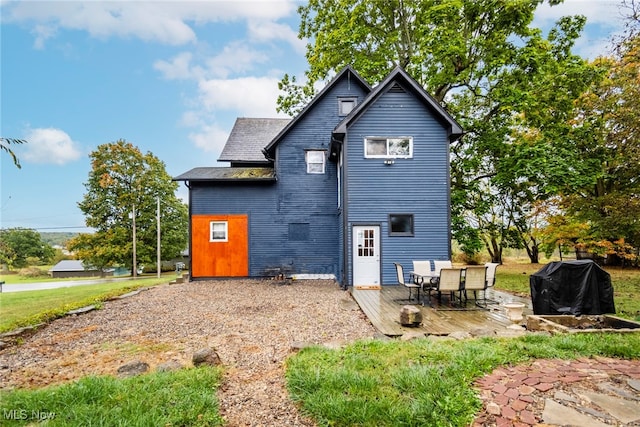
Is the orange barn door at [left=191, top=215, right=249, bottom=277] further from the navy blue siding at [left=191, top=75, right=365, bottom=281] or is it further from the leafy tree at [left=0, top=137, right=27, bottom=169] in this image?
the leafy tree at [left=0, top=137, right=27, bottom=169]

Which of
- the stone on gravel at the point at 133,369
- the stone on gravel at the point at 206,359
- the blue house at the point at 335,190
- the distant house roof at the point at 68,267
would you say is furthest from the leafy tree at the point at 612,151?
the distant house roof at the point at 68,267

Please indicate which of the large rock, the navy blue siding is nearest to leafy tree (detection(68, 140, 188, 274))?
the navy blue siding

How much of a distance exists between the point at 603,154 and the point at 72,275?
50970 mm

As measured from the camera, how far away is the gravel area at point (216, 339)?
326cm

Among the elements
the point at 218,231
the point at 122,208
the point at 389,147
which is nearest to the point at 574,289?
the point at 389,147

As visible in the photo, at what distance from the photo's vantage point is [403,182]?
10836 millimetres

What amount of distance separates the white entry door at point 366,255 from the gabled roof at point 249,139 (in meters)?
6.68

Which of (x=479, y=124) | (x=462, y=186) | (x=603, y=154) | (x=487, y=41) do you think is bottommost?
(x=462, y=186)

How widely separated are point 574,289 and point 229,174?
1198 centimetres

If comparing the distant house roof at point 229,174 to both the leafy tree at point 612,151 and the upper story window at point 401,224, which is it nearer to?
the upper story window at point 401,224

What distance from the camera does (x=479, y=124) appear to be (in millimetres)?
13328

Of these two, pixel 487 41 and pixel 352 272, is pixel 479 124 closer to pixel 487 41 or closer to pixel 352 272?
pixel 487 41

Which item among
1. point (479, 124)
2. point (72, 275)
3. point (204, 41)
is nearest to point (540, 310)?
point (479, 124)

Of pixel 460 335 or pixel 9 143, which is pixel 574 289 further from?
pixel 9 143
